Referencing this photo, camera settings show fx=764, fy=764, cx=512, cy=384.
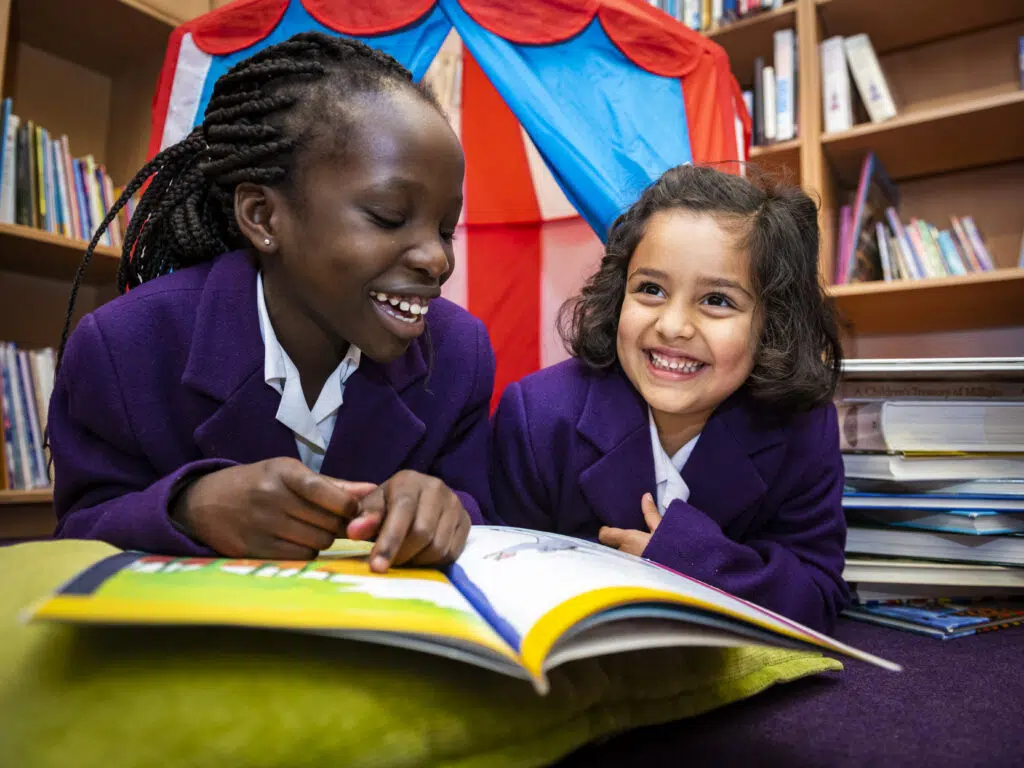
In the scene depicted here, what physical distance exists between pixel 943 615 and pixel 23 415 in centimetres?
174

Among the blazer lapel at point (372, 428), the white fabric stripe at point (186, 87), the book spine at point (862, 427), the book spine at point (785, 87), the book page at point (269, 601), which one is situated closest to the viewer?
the book page at point (269, 601)

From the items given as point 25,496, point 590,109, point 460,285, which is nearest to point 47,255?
point 25,496

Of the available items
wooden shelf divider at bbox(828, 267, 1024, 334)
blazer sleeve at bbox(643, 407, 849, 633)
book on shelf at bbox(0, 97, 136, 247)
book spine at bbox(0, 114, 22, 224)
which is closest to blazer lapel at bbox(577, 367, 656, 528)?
blazer sleeve at bbox(643, 407, 849, 633)

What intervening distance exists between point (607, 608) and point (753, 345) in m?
0.59

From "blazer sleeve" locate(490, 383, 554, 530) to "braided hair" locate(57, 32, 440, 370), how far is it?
0.36 m

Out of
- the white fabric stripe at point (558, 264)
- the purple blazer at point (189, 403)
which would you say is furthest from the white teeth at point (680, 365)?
the white fabric stripe at point (558, 264)

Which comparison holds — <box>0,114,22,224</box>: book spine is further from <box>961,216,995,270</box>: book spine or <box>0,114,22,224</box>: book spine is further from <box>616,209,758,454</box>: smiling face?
<box>961,216,995,270</box>: book spine

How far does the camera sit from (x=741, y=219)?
Answer: 0.86 metres

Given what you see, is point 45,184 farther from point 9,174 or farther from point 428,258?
point 428,258

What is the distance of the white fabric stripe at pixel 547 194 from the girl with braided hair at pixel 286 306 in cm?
109

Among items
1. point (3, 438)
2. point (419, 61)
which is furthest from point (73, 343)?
point (3, 438)

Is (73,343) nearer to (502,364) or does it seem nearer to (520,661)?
(520,661)

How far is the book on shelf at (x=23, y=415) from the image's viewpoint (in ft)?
5.30

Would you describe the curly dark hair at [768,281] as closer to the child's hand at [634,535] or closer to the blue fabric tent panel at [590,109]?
the child's hand at [634,535]
